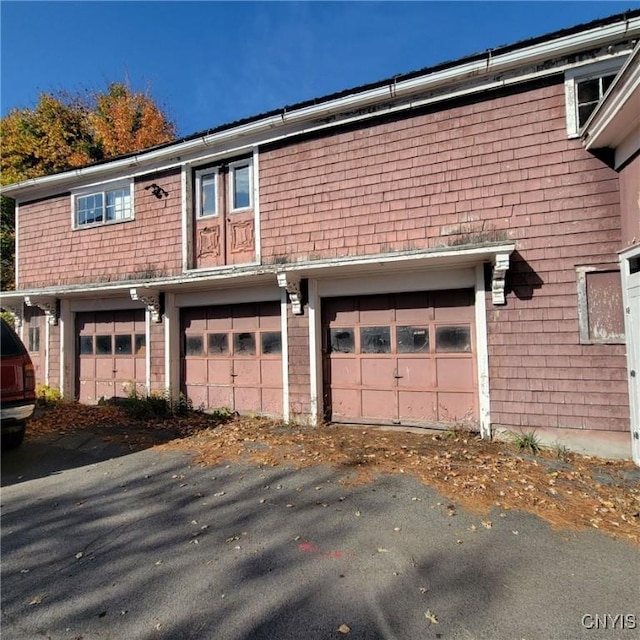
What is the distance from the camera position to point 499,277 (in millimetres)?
5699

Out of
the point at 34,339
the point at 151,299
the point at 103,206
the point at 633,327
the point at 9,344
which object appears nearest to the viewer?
the point at 633,327

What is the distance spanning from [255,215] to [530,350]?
208 inches

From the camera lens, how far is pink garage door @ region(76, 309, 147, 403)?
29.9ft

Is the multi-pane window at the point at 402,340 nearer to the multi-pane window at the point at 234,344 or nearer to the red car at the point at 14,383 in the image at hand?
the multi-pane window at the point at 234,344

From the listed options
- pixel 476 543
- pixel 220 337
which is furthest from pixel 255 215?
pixel 476 543

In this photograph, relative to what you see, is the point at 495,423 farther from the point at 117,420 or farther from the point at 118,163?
the point at 118,163

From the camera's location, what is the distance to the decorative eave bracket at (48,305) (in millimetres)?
9688

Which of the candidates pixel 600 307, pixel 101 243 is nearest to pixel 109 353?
pixel 101 243

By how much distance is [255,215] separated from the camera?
7699 mm

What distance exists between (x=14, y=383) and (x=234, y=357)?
3.66 metres

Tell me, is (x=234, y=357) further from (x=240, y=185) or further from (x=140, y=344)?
(x=240, y=185)

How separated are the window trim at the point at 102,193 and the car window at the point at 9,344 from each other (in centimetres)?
413

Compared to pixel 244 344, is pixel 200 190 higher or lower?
higher

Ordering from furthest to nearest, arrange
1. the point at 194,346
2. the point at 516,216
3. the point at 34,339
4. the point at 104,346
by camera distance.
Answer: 1. the point at 34,339
2. the point at 104,346
3. the point at 194,346
4. the point at 516,216
